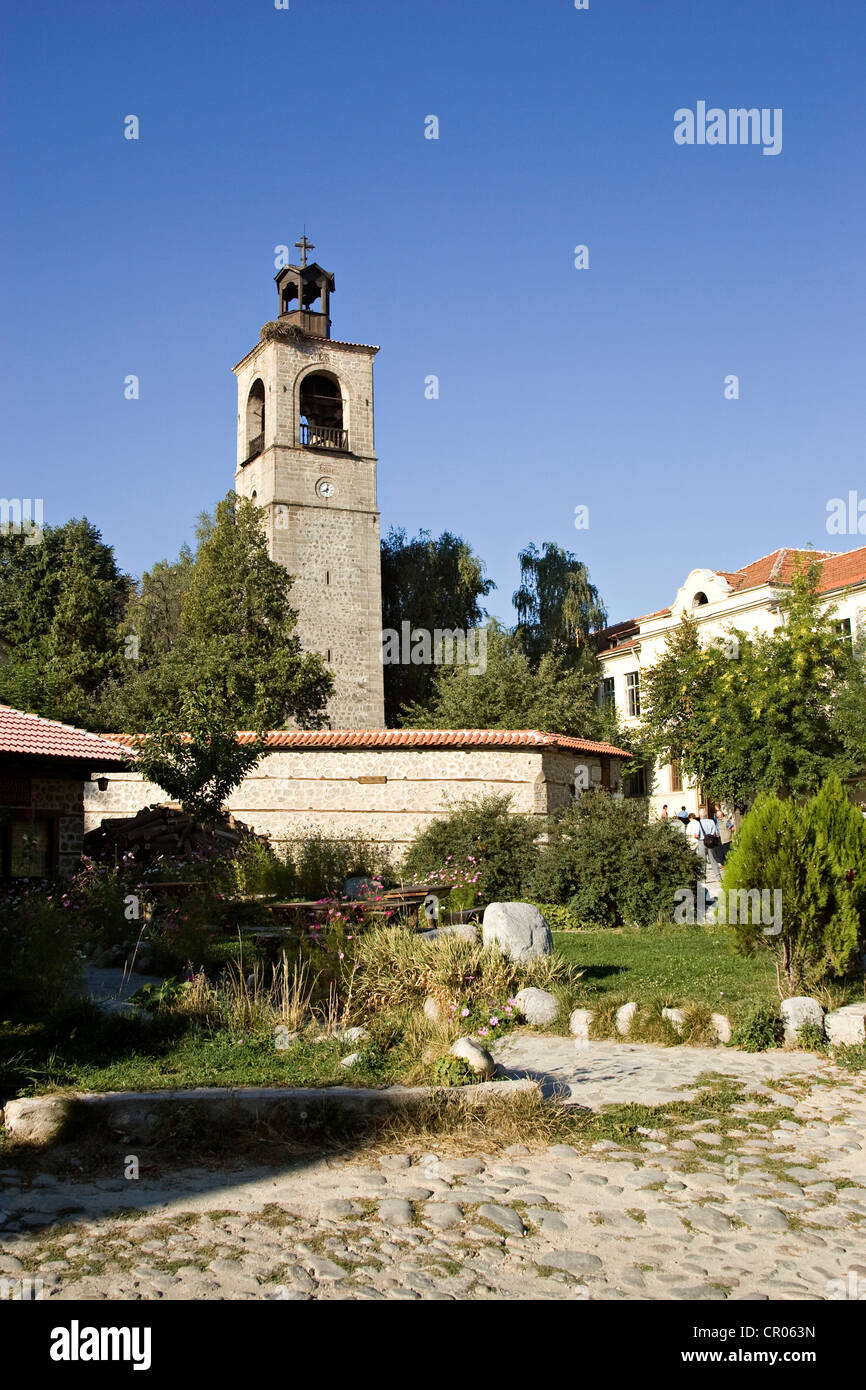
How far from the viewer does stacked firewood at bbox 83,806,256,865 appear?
18.0 meters

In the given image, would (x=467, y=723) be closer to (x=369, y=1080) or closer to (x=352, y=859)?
(x=352, y=859)

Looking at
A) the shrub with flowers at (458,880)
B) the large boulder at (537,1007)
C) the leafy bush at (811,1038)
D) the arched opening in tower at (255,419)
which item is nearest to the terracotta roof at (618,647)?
the arched opening in tower at (255,419)

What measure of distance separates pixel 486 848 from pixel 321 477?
781 inches

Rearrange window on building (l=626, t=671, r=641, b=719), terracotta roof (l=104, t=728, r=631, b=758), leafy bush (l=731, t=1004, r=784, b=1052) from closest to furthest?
1. leafy bush (l=731, t=1004, r=784, b=1052)
2. terracotta roof (l=104, t=728, r=631, b=758)
3. window on building (l=626, t=671, r=641, b=719)

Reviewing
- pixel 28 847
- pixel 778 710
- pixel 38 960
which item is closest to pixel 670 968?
Result: pixel 38 960

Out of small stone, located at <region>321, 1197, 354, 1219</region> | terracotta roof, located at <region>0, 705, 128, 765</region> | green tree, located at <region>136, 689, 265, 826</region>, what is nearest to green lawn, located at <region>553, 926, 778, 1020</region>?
small stone, located at <region>321, 1197, 354, 1219</region>

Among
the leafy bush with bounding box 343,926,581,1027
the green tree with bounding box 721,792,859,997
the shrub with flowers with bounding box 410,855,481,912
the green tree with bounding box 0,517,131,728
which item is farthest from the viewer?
the green tree with bounding box 0,517,131,728

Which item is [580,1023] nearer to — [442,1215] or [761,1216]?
[761,1216]

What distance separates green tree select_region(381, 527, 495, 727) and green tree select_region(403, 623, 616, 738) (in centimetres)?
215

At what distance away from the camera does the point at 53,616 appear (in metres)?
34.6

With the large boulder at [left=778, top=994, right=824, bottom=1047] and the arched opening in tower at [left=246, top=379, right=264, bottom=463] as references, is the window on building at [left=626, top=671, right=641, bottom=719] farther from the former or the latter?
the large boulder at [left=778, top=994, right=824, bottom=1047]

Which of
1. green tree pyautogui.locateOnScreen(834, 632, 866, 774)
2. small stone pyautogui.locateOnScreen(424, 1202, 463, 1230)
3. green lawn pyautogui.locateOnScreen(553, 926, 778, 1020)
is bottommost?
small stone pyautogui.locateOnScreen(424, 1202, 463, 1230)

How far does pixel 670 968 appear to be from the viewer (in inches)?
447

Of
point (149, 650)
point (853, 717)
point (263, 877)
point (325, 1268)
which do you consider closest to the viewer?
point (325, 1268)
